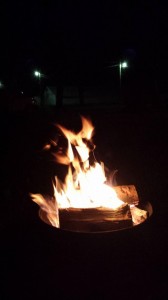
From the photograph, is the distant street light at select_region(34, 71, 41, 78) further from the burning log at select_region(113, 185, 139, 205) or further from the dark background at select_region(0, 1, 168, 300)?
the burning log at select_region(113, 185, 139, 205)

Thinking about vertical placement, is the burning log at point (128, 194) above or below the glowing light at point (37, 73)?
below

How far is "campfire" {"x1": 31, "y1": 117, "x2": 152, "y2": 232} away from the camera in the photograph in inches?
96.3

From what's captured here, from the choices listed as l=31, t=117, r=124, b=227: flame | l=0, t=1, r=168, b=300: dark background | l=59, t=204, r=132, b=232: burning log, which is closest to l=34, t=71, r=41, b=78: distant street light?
l=0, t=1, r=168, b=300: dark background

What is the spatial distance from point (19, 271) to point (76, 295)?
0.53m

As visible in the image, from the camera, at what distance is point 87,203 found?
2.90m

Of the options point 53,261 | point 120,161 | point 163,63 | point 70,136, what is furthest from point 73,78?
point 53,261

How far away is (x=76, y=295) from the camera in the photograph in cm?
231

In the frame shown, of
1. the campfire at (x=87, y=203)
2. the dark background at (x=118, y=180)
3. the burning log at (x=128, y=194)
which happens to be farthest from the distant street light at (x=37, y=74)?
the burning log at (x=128, y=194)

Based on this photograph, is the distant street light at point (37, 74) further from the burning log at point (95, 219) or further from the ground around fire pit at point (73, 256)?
the burning log at point (95, 219)

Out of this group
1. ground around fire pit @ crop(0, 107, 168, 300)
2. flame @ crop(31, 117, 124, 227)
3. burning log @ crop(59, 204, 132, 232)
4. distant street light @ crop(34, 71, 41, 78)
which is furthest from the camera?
distant street light @ crop(34, 71, 41, 78)

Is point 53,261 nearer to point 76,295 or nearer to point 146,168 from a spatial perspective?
point 76,295

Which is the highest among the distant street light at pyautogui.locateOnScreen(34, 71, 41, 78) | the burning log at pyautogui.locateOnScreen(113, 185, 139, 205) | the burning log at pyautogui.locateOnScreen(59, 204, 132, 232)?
the distant street light at pyautogui.locateOnScreen(34, 71, 41, 78)

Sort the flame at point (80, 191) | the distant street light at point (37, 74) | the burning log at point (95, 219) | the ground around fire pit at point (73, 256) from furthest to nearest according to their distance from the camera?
the distant street light at point (37, 74)
the flame at point (80, 191)
the burning log at point (95, 219)
the ground around fire pit at point (73, 256)

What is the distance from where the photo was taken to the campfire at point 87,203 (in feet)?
8.03
